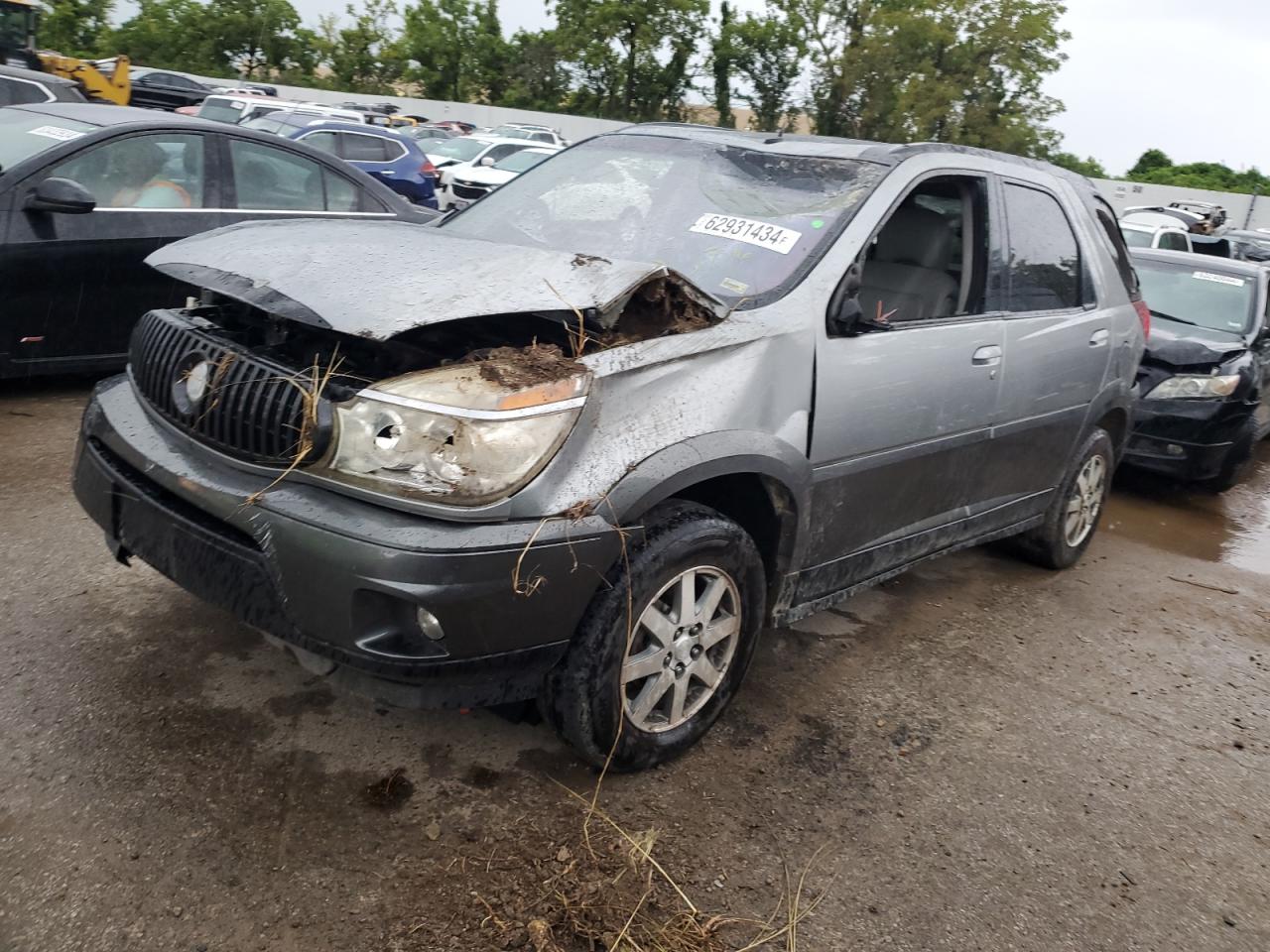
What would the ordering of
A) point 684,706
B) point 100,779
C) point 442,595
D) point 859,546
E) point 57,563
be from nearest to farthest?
point 442,595 → point 100,779 → point 684,706 → point 859,546 → point 57,563

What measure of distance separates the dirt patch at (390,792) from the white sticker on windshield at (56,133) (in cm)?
437

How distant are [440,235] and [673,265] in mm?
774

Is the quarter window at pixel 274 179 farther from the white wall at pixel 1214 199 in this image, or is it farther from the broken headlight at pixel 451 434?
the white wall at pixel 1214 199

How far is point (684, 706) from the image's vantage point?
3111 millimetres

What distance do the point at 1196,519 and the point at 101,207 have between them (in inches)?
270

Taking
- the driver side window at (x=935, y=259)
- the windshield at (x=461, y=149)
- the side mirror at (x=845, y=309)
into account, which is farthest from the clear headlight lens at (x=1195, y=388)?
the windshield at (x=461, y=149)

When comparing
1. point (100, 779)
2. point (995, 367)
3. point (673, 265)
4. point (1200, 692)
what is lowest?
point (1200, 692)

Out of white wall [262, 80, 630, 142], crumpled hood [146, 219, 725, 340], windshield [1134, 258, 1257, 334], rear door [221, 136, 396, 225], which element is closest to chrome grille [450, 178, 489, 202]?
rear door [221, 136, 396, 225]

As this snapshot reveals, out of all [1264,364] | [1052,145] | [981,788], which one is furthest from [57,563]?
[1052,145]

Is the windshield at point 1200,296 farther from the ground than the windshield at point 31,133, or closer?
closer

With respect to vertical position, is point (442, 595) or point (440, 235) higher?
point (440, 235)

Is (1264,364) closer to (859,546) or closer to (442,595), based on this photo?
(859,546)

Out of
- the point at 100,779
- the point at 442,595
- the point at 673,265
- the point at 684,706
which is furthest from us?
the point at 673,265

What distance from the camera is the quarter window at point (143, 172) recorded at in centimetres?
558
